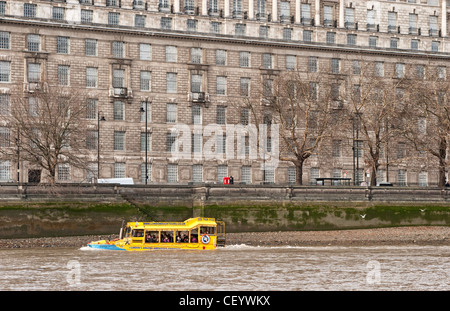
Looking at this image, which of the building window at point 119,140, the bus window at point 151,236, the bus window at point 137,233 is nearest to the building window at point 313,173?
the building window at point 119,140

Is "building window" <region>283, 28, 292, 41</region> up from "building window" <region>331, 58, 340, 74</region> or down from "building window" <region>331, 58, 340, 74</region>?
up

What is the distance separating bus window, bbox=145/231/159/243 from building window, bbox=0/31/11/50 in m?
37.6

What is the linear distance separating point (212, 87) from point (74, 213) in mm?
32458

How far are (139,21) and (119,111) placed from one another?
997 cm

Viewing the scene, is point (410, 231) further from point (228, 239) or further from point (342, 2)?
point (342, 2)

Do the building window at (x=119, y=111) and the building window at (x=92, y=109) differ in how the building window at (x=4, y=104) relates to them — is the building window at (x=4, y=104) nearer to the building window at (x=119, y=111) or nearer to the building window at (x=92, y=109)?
the building window at (x=92, y=109)

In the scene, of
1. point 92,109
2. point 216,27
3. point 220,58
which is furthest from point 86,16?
point 220,58

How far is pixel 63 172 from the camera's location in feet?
305

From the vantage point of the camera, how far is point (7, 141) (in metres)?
80.6

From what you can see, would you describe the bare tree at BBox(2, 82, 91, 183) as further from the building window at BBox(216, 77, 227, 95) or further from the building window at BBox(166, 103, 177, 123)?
the building window at BBox(216, 77, 227, 95)

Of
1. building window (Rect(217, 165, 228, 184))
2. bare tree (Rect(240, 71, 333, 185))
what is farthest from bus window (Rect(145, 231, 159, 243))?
building window (Rect(217, 165, 228, 184))

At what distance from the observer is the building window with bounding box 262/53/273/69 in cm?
10169

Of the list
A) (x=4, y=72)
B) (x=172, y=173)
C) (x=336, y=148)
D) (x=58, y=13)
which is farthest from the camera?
(x=336, y=148)

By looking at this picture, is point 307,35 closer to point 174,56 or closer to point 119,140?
point 174,56
